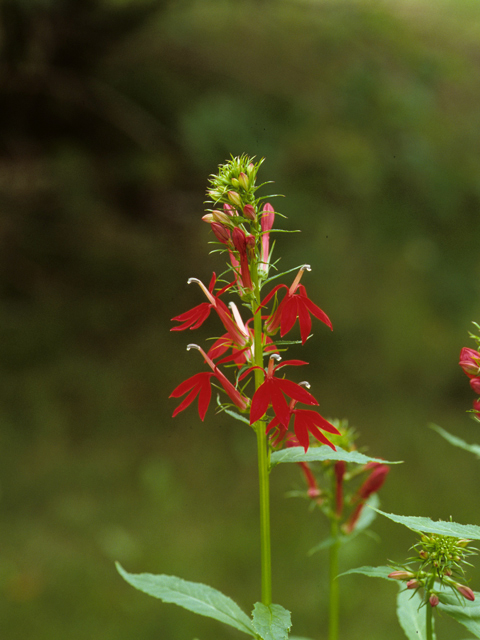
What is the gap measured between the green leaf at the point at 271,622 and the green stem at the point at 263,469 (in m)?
0.01

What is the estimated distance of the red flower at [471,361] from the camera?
0.45 metres

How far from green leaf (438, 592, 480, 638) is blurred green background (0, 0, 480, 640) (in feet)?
3.55

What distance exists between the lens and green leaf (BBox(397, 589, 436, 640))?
20.2 inches

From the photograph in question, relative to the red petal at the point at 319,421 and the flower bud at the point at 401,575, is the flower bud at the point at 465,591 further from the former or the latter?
the red petal at the point at 319,421

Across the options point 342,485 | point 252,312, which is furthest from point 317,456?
point 342,485

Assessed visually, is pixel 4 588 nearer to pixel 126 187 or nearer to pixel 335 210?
pixel 126 187

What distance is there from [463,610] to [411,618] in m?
0.12

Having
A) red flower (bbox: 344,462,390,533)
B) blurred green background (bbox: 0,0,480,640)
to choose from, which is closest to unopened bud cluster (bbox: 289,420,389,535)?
red flower (bbox: 344,462,390,533)

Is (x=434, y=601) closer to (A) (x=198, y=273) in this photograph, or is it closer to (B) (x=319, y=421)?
(B) (x=319, y=421)

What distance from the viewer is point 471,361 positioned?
450mm

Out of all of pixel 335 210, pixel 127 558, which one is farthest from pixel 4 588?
pixel 335 210

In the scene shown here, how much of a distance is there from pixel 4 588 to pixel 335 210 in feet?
4.87

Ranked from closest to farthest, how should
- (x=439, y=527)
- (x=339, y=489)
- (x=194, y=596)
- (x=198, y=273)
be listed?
1. (x=439, y=527)
2. (x=194, y=596)
3. (x=339, y=489)
4. (x=198, y=273)

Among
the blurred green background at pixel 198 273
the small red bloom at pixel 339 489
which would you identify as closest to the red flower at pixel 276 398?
the small red bloom at pixel 339 489
